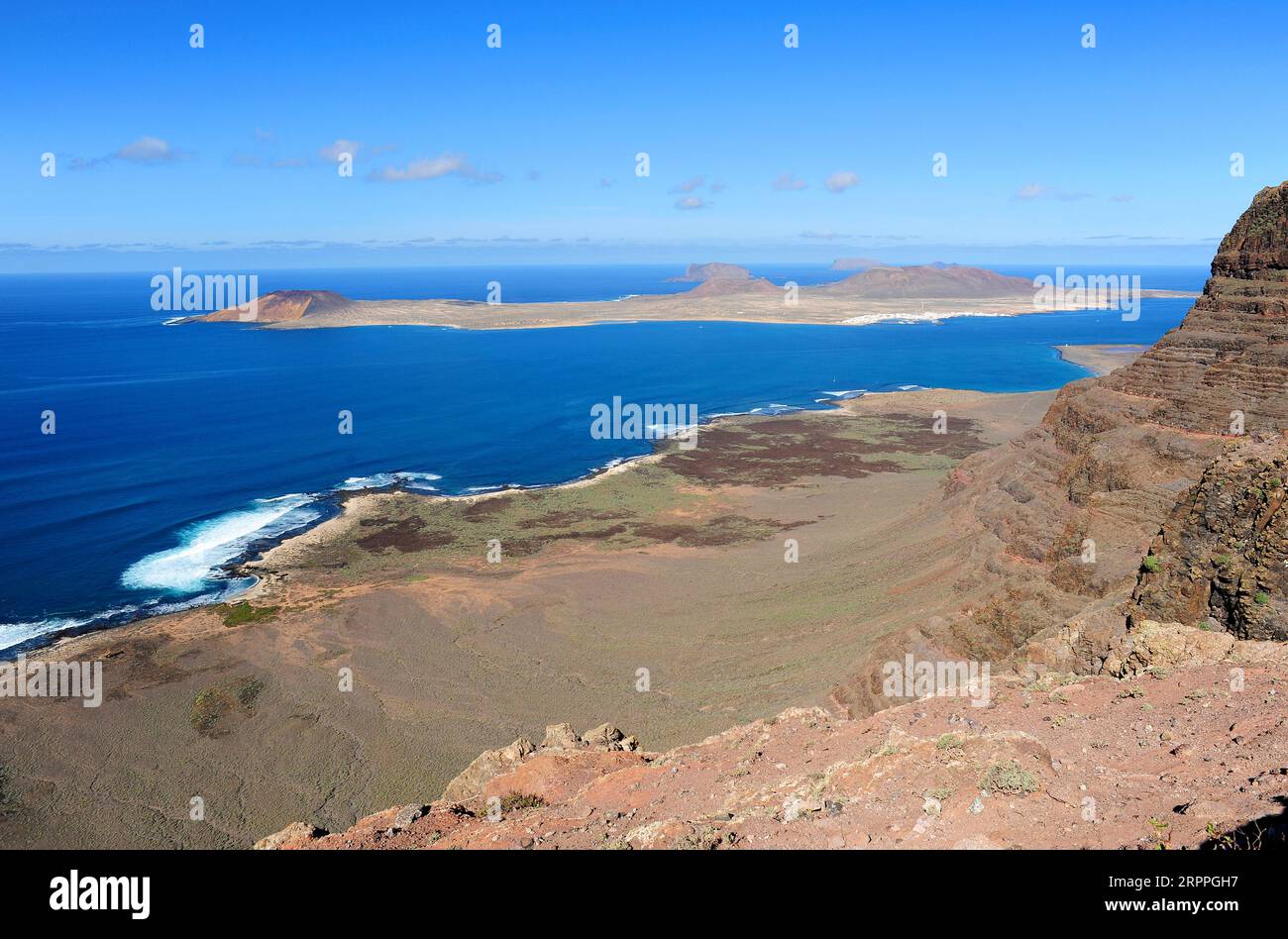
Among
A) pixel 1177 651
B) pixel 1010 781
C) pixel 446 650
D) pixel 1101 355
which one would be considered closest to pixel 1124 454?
pixel 1177 651

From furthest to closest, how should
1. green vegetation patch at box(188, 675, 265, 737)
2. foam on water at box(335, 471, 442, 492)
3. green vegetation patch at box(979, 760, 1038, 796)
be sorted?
foam on water at box(335, 471, 442, 492), green vegetation patch at box(188, 675, 265, 737), green vegetation patch at box(979, 760, 1038, 796)

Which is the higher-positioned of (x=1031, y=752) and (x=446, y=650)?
(x=1031, y=752)

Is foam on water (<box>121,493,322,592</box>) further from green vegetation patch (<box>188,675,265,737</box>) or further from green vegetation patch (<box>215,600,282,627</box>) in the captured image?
green vegetation patch (<box>188,675,265,737</box>)

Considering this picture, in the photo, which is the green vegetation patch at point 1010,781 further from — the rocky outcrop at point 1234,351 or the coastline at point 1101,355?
the coastline at point 1101,355

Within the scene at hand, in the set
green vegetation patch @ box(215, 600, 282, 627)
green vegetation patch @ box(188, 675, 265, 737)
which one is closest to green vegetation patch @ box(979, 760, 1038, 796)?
green vegetation patch @ box(188, 675, 265, 737)

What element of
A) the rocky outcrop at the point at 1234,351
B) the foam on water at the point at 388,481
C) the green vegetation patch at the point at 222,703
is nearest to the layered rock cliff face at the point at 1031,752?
the rocky outcrop at the point at 1234,351

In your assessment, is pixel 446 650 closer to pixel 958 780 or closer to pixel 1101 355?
pixel 958 780

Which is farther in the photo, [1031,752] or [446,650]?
[446,650]
